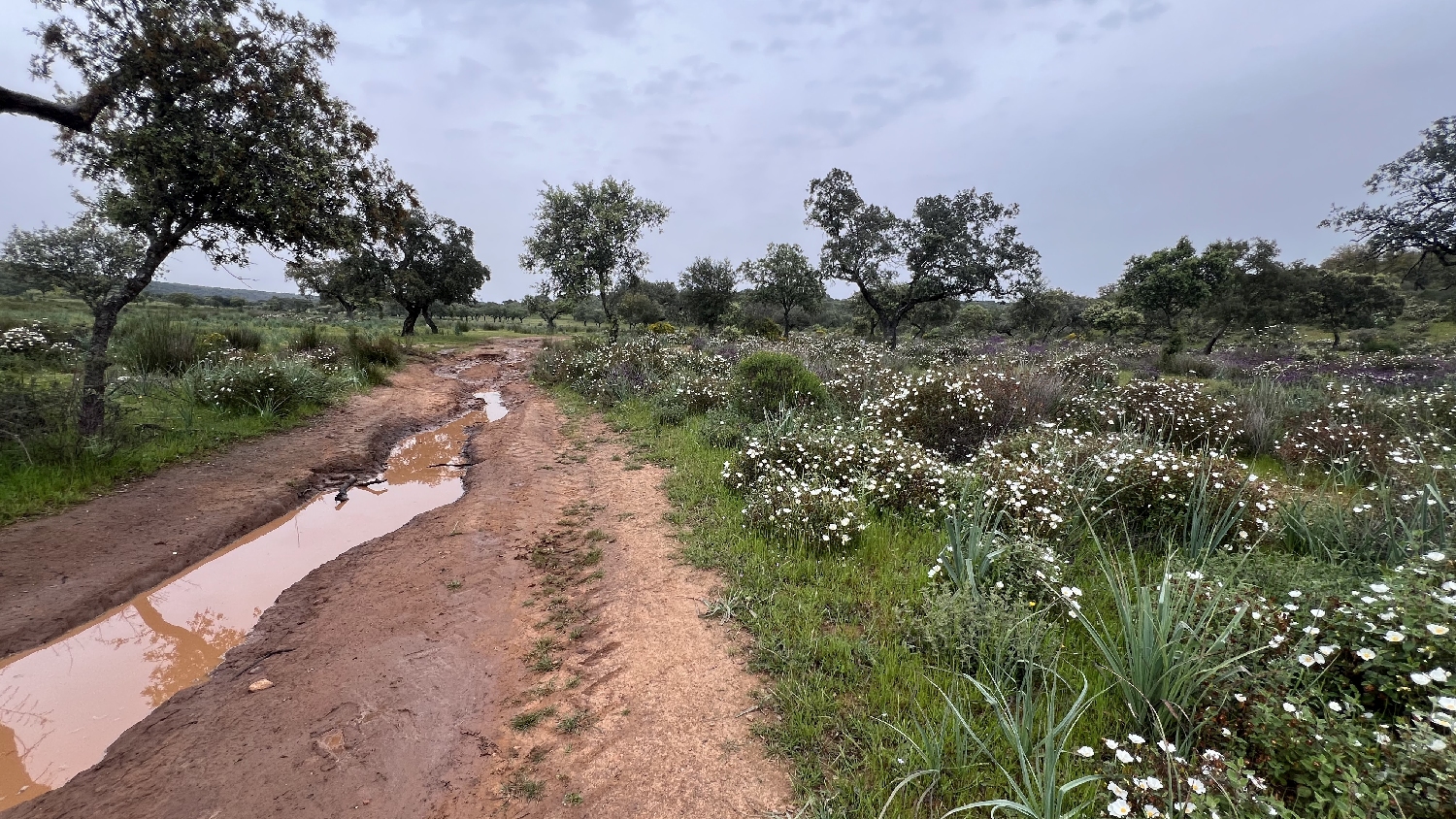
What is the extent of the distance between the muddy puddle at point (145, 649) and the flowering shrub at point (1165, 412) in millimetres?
10361

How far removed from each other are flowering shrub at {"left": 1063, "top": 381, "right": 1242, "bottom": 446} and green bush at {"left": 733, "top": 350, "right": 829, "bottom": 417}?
4332 mm

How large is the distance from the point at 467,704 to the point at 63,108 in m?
9.18

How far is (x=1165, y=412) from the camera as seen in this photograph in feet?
26.0

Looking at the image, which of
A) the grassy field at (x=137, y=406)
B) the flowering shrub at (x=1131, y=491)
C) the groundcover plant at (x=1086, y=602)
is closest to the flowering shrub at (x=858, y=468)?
the groundcover plant at (x=1086, y=602)

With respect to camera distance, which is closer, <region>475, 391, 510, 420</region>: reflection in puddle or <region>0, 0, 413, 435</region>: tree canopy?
<region>0, 0, 413, 435</region>: tree canopy

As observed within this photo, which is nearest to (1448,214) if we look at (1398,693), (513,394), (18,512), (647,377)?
(1398,693)

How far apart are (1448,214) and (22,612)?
2840 cm

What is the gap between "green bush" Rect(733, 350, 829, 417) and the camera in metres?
9.49

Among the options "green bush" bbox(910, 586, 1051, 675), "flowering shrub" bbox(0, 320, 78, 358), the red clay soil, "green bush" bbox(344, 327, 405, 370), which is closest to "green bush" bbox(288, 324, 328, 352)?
"green bush" bbox(344, 327, 405, 370)

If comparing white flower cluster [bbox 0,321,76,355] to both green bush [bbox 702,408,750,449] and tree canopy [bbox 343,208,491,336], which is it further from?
tree canopy [bbox 343,208,491,336]

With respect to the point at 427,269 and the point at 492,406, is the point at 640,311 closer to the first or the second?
the point at 427,269

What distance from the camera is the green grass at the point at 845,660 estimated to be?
2.53 meters

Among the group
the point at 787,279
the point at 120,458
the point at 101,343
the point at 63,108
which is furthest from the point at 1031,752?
the point at 787,279

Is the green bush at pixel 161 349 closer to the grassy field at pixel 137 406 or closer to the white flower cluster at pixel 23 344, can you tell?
the grassy field at pixel 137 406
